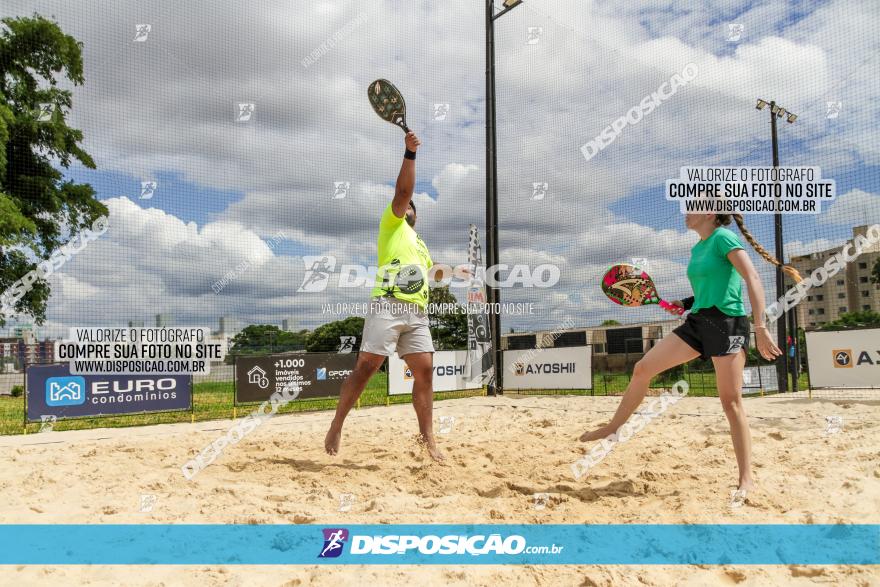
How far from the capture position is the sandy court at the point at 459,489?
214 centimetres

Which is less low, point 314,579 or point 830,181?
point 830,181

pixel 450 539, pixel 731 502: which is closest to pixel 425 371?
pixel 450 539

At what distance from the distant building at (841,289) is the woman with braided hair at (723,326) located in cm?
803

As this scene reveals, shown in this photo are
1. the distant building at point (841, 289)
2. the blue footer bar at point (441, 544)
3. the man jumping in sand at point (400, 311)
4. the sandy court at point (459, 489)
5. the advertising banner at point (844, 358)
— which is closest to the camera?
the sandy court at point (459, 489)

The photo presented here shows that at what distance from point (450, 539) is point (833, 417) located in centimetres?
498

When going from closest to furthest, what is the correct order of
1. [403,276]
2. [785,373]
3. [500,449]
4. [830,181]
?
[403,276], [500,449], [830,181], [785,373]

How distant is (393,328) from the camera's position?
3973mm

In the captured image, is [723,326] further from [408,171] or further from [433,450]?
[408,171]

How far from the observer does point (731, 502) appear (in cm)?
288

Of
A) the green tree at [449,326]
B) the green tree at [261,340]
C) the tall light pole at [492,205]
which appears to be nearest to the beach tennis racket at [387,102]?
the tall light pole at [492,205]

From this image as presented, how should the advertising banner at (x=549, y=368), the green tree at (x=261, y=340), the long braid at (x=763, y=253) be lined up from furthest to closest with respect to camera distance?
1. the green tree at (x=261, y=340)
2. the advertising banner at (x=549, y=368)
3. the long braid at (x=763, y=253)

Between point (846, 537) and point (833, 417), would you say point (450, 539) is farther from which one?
point (833, 417)

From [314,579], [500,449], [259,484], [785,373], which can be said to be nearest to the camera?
[314,579]

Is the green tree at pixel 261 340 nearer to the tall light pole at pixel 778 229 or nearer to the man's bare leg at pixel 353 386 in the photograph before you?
the man's bare leg at pixel 353 386
